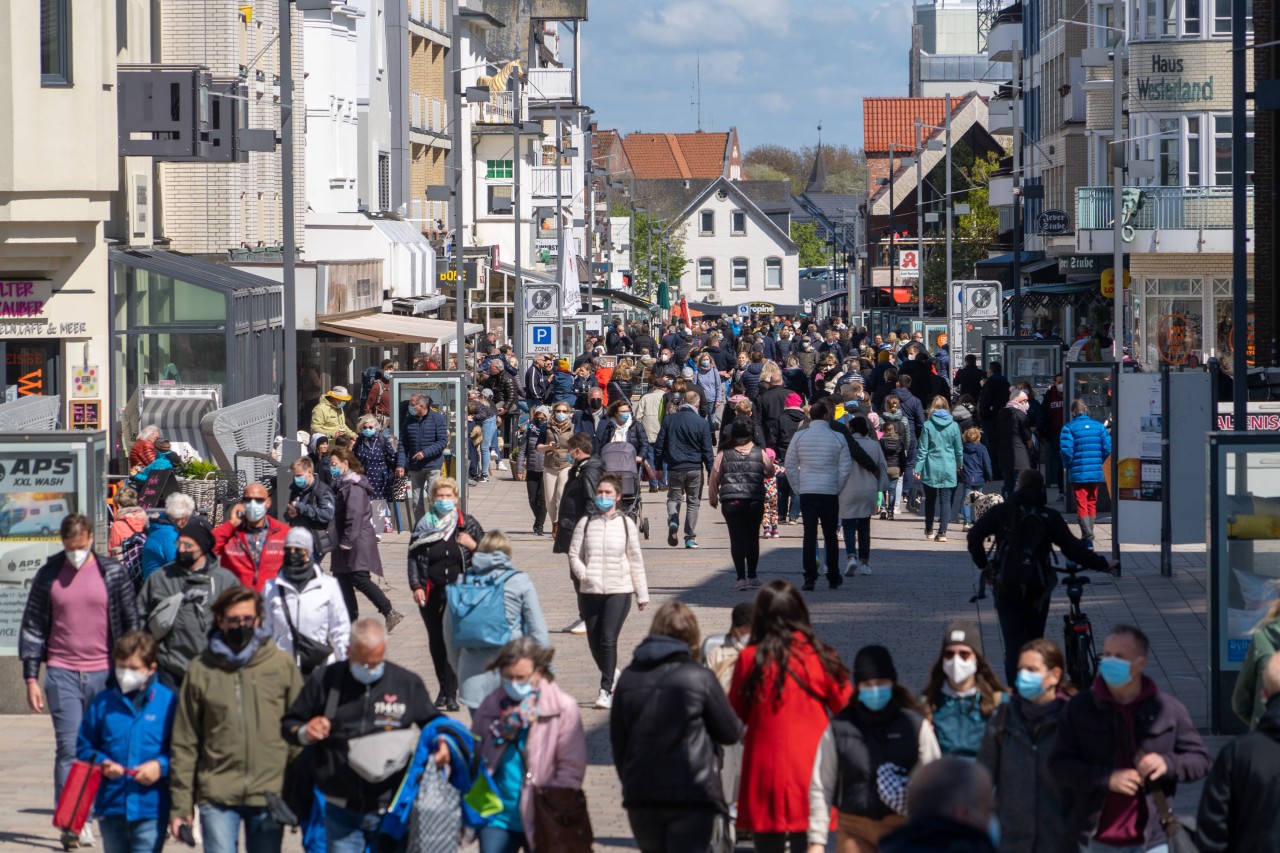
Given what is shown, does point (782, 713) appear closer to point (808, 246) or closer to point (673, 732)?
point (673, 732)

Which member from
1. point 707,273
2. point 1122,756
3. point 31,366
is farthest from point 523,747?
point 707,273

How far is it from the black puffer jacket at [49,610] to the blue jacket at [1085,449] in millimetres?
13012

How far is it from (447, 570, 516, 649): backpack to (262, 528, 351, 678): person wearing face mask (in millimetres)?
589

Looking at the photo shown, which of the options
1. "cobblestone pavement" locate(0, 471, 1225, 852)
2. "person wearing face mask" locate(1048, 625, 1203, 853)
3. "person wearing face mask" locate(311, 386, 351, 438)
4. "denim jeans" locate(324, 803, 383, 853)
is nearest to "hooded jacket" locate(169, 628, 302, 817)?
"denim jeans" locate(324, 803, 383, 853)

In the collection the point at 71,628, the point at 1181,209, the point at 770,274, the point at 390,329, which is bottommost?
the point at 71,628

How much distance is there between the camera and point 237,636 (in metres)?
8.40

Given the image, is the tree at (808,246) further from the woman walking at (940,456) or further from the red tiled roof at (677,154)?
the woman walking at (940,456)

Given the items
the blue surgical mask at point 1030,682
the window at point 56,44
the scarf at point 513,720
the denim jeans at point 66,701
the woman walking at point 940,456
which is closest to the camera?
the blue surgical mask at point 1030,682

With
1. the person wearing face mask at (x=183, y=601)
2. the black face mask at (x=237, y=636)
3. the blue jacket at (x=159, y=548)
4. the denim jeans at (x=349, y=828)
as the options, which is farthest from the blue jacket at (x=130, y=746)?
the blue jacket at (x=159, y=548)

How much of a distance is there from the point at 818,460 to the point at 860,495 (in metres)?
1.23

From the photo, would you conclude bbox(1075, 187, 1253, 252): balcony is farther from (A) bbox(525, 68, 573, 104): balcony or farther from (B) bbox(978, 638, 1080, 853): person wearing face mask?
(A) bbox(525, 68, 573, 104): balcony

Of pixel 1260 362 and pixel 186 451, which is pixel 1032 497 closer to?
pixel 186 451

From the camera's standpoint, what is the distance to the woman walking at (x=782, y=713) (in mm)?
7914

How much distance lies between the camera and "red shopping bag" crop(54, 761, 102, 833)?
838 cm
